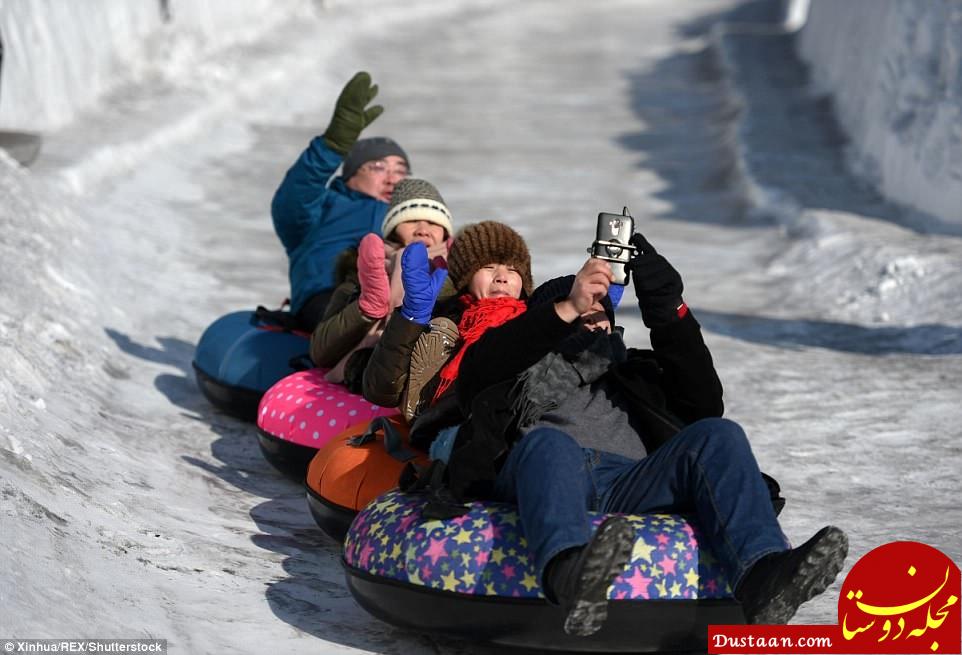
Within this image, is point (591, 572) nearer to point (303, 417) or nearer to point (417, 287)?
point (417, 287)

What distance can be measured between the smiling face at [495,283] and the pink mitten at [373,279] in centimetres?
74

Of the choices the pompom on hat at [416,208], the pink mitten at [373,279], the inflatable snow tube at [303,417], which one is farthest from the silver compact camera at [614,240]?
the pompom on hat at [416,208]

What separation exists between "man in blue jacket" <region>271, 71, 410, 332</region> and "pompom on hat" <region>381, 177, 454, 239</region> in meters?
0.87

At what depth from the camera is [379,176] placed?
21.8ft

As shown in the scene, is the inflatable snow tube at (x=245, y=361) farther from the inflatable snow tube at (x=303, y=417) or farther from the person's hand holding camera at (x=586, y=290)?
the person's hand holding camera at (x=586, y=290)

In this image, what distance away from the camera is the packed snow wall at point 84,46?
12602mm

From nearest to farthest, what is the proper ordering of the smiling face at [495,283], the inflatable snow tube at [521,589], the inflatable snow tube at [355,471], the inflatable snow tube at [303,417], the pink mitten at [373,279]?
the inflatable snow tube at [521,589] < the smiling face at [495,283] < the inflatable snow tube at [355,471] < the pink mitten at [373,279] < the inflatable snow tube at [303,417]

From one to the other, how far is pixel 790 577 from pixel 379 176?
3.75 m

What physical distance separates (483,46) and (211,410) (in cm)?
1770

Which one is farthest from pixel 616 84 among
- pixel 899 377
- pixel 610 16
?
pixel 899 377

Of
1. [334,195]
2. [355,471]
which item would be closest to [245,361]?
[334,195]

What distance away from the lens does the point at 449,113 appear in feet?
59.3

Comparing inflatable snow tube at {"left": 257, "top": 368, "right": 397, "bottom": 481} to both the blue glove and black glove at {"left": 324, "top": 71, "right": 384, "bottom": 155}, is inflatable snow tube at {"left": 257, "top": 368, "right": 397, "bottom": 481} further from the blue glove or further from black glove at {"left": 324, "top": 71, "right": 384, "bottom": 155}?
black glove at {"left": 324, "top": 71, "right": 384, "bottom": 155}

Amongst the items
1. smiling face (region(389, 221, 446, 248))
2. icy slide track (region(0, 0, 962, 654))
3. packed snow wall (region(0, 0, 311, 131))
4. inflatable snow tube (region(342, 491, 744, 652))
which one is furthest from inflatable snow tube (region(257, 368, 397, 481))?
packed snow wall (region(0, 0, 311, 131))
